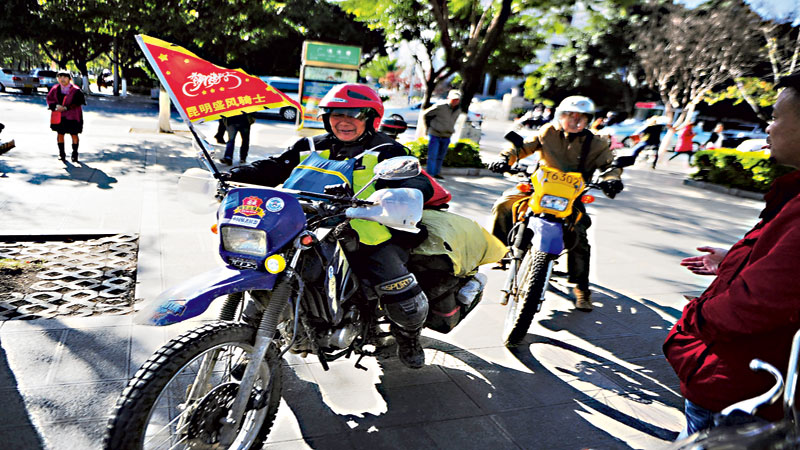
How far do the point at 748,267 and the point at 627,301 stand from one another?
387cm

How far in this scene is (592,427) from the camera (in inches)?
127

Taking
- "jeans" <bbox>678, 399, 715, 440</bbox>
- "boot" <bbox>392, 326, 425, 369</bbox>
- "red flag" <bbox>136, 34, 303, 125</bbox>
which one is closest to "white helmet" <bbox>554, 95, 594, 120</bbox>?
"boot" <bbox>392, 326, 425, 369</bbox>

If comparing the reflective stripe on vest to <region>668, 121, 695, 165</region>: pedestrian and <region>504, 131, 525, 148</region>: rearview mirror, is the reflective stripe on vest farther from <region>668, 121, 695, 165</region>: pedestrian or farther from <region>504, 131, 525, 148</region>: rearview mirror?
<region>668, 121, 695, 165</region>: pedestrian

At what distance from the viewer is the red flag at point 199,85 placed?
8.08 ft

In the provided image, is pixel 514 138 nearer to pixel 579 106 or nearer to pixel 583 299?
pixel 579 106

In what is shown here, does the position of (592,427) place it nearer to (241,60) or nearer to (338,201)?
(338,201)

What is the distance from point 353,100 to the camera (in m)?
2.95

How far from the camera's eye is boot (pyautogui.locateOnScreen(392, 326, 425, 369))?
128 inches

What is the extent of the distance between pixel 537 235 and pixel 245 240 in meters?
2.57

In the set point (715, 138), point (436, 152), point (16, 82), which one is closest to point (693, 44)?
point (715, 138)

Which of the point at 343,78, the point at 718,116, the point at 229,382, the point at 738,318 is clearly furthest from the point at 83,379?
the point at 718,116

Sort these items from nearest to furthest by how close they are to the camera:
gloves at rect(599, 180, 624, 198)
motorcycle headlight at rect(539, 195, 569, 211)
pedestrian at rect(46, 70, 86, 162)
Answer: motorcycle headlight at rect(539, 195, 569, 211)
gloves at rect(599, 180, 624, 198)
pedestrian at rect(46, 70, 86, 162)

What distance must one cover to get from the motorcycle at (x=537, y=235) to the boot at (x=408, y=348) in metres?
1.02

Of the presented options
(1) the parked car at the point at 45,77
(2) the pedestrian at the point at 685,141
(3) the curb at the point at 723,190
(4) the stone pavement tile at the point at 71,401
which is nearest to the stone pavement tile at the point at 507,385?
(4) the stone pavement tile at the point at 71,401
